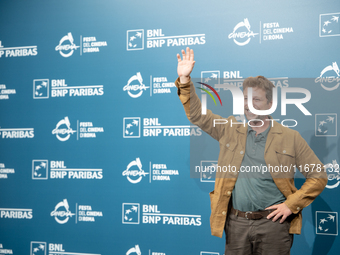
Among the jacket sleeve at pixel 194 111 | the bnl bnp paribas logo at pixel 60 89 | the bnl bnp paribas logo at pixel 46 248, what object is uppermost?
the bnl bnp paribas logo at pixel 60 89

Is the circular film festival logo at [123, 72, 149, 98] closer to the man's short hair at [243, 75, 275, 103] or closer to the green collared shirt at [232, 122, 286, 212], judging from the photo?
the man's short hair at [243, 75, 275, 103]

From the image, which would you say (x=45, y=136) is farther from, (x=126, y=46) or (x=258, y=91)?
(x=258, y=91)

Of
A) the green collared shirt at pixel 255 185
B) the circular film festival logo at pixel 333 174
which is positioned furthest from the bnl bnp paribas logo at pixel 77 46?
the circular film festival logo at pixel 333 174

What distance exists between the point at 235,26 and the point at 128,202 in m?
1.90

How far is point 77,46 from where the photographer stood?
10.8 feet

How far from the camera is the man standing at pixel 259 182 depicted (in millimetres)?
2090

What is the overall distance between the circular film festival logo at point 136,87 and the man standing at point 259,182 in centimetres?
94

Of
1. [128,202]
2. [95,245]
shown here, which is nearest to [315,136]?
[128,202]

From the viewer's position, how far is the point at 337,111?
2625mm

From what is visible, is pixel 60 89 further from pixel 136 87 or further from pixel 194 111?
pixel 194 111

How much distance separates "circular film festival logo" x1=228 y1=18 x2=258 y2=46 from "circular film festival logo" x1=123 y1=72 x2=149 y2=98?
3.08 ft

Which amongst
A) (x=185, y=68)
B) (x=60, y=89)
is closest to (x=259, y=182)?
(x=185, y=68)

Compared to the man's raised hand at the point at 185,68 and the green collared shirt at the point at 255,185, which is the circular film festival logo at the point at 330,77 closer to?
the green collared shirt at the point at 255,185

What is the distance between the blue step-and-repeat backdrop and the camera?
270 cm
